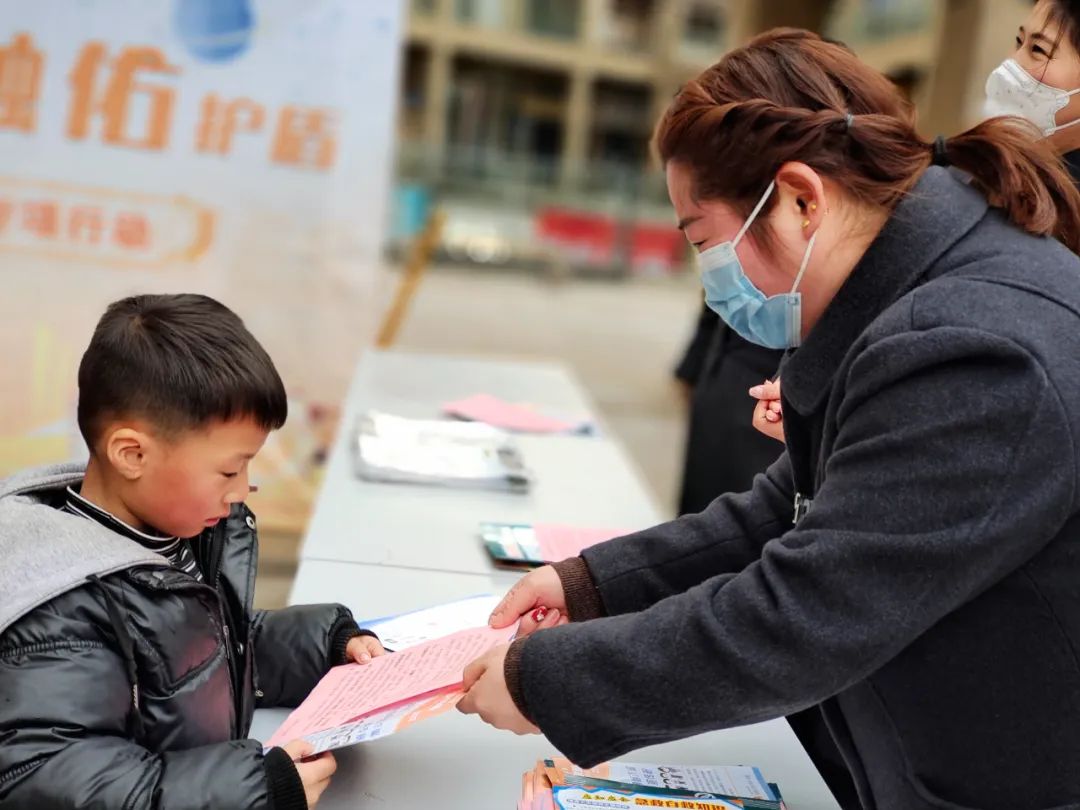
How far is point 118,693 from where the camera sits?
1133 millimetres

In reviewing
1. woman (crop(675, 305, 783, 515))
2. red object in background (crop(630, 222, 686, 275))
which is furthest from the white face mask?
red object in background (crop(630, 222, 686, 275))

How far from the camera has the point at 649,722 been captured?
1.03m

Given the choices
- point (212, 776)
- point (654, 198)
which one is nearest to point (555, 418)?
point (212, 776)

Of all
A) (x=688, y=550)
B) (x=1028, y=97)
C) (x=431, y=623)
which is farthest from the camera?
(x=1028, y=97)

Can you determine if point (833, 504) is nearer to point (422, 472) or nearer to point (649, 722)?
point (649, 722)

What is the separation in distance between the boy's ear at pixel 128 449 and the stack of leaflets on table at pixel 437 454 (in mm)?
1087

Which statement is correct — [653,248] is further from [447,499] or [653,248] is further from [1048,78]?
[1048,78]

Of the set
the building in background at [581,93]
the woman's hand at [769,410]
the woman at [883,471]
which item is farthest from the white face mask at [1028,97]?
the woman at [883,471]

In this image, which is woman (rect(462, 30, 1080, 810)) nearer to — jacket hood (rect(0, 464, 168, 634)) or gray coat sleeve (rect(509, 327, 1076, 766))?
gray coat sleeve (rect(509, 327, 1076, 766))

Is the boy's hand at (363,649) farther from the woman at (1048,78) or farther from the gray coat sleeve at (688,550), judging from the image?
the woman at (1048,78)

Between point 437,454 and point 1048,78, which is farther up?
point 1048,78

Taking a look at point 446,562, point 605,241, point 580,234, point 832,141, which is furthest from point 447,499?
point 605,241

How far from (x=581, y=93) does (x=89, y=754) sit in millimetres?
25697

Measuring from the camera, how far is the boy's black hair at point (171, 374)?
48.5 inches
